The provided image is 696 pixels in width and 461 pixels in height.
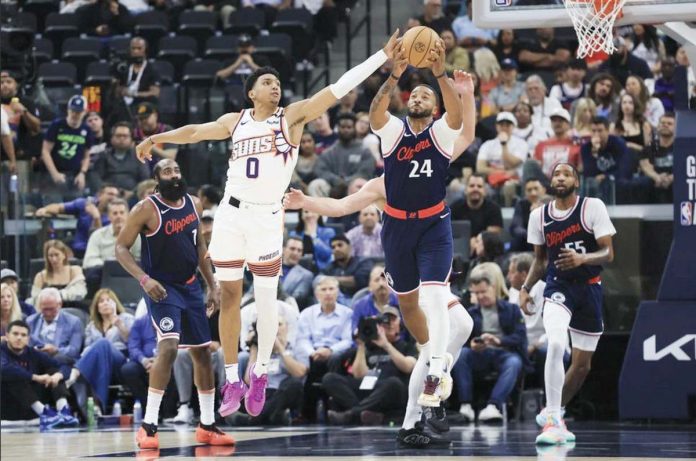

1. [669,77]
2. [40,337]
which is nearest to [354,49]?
[669,77]

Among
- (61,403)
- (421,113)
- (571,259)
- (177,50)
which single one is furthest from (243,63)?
(421,113)

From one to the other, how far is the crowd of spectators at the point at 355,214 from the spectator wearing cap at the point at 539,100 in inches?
0.9

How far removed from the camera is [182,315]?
11.5 metres

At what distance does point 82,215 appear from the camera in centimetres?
1738

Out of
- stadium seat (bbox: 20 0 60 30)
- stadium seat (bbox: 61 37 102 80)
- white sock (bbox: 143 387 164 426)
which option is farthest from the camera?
stadium seat (bbox: 20 0 60 30)

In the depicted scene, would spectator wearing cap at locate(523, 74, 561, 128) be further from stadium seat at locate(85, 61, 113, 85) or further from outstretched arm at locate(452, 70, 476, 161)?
outstretched arm at locate(452, 70, 476, 161)

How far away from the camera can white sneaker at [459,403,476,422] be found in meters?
14.4

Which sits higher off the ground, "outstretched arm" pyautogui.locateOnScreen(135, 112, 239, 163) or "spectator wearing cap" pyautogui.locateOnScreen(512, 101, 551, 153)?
"spectator wearing cap" pyautogui.locateOnScreen(512, 101, 551, 153)

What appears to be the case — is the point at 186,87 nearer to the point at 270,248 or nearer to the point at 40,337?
the point at 40,337

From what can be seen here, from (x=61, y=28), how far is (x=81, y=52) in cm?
113

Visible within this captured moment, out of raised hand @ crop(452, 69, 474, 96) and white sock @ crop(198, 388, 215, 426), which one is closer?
raised hand @ crop(452, 69, 474, 96)

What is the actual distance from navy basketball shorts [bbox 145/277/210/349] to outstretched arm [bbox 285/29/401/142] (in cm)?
173

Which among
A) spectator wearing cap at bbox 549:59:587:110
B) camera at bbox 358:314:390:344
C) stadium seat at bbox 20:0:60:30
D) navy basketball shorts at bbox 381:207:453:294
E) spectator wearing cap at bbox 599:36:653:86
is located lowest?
camera at bbox 358:314:390:344

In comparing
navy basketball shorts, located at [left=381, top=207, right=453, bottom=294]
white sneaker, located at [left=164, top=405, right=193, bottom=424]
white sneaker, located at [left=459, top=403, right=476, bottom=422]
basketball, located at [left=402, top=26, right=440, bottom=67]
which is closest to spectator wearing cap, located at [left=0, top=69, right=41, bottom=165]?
white sneaker, located at [left=164, top=405, right=193, bottom=424]
